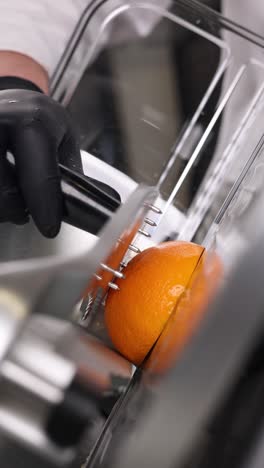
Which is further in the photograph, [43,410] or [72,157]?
[72,157]

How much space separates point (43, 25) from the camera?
904mm

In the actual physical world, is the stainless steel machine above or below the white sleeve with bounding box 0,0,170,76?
below

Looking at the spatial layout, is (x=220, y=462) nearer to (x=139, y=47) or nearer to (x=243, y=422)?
(x=243, y=422)

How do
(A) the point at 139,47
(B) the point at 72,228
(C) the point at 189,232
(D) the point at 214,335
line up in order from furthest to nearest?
(A) the point at 139,47 → (C) the point at 189,232 → (B) the point at 72,228 → (D) the point at 214,335

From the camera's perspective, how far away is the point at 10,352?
0.80ft

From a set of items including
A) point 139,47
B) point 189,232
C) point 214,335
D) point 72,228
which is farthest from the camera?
point 139,47

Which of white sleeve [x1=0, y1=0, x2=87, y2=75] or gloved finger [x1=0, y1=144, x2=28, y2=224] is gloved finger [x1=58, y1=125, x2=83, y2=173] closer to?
gloved finger [x1=0, y1=144, x2=28, y2=224]

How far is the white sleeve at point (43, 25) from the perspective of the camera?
2.90ft

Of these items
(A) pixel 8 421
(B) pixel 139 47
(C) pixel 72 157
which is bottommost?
(A) pixel 8 421

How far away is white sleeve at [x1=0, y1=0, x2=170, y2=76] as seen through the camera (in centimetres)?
88

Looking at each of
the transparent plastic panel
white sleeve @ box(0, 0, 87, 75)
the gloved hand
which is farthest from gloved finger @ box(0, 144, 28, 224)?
white sleeve @ box(0, 0, 87, 75)

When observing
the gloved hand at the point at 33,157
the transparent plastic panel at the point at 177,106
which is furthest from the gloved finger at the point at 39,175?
the transparent plastic panel at the point at 177,106

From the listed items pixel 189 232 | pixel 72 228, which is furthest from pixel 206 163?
pixel 72 228

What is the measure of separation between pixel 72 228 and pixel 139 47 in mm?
824
